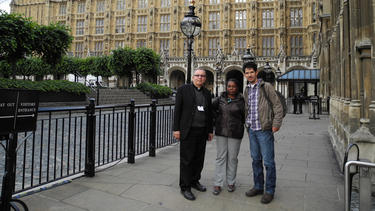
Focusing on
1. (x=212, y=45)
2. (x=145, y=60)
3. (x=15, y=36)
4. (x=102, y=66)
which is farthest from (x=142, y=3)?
(x=15, y=36)

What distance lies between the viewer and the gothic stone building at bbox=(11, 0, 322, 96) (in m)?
35.5

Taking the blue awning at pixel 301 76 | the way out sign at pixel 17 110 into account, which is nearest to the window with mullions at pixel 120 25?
the blue awning at pixel 301 76

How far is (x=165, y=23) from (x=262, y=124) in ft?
143

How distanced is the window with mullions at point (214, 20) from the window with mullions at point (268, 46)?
801cm

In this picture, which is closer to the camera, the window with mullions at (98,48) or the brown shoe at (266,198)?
the brown shoe at (266,198)

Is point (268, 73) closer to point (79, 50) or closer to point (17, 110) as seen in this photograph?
point (17, 110)

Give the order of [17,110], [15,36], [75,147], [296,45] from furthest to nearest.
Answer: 1. [296,45]
2. [15,36]
3. [75,147]
4. [17,110]

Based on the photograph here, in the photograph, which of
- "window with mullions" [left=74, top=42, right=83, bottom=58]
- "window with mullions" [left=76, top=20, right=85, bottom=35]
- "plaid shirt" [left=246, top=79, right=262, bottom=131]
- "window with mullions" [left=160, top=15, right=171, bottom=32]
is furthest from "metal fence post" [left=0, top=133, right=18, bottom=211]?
"window with mullions" [left=76, top=20, right=85, bottom=35]

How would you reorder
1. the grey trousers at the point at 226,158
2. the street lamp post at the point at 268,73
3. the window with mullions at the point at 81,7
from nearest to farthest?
1. the grey trousers at the point at 226,158
2. the street lamp post at the point at 268,73
3. the window with mullions at the point at 81,7

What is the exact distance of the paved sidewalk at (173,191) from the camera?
3.05m

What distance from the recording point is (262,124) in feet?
10.4

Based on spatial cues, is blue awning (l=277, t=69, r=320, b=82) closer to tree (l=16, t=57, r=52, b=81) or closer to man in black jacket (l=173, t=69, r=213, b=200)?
man in black jacket (l=173, t=69, r=213, b=200)

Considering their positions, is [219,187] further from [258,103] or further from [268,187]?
[258,103]

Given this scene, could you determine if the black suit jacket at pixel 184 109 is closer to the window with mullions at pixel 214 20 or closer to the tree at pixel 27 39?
the tree at pixel 27 39
